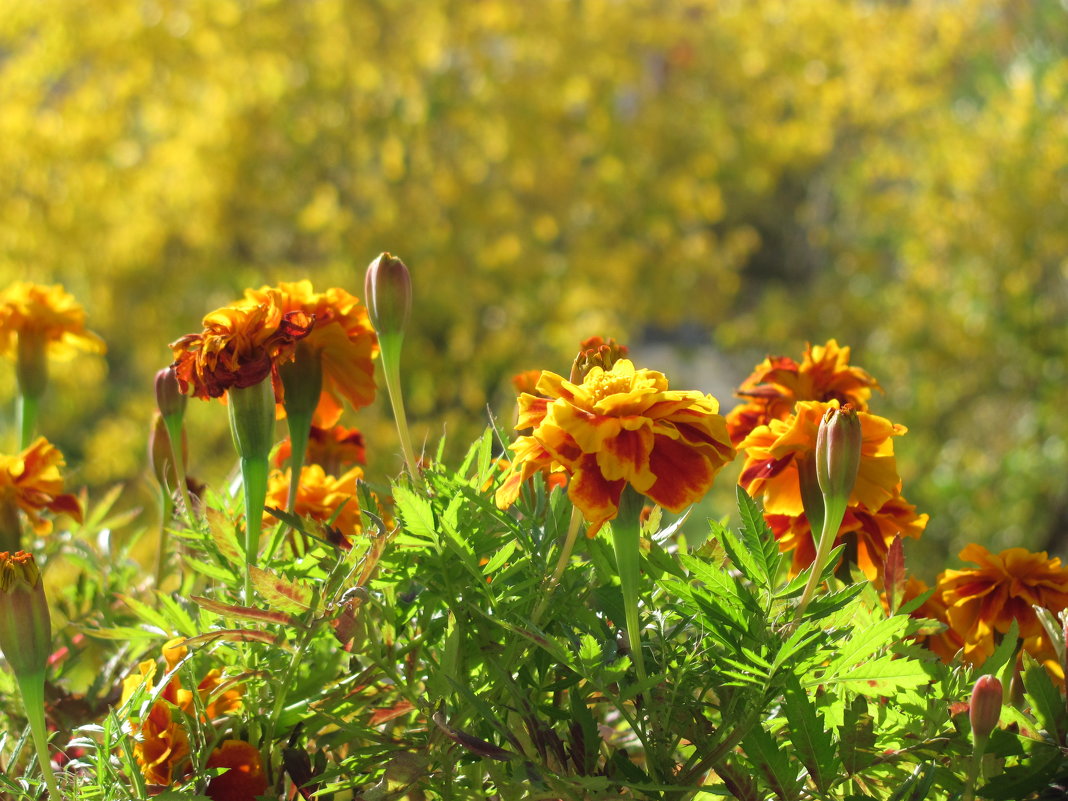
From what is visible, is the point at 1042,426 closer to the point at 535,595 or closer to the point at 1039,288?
the point at 1039,288

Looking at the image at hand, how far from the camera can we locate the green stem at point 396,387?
20.1 inches

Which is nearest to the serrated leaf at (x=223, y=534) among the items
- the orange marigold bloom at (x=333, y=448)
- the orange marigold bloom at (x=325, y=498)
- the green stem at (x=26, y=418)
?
the orange marigold bloom at (x=325, y=498)

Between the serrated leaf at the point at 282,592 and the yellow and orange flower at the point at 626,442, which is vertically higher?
the yellow and orange flower at the point at 626,442

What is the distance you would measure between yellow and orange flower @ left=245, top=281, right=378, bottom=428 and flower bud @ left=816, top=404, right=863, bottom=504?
0.76 feet

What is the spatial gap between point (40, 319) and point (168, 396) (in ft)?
0.72

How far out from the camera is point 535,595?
1.47 ft

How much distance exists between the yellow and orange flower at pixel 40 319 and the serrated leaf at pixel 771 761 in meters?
0.53

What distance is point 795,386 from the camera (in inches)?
24.5

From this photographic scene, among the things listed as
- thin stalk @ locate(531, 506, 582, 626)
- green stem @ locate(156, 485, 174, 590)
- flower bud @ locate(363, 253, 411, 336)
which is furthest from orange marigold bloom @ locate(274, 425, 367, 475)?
thin stalk @ locate(531, 506, 582, 626)

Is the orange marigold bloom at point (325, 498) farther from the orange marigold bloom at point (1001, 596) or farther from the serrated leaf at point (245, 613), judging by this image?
the orange marigold bloom at point (1001, 596)

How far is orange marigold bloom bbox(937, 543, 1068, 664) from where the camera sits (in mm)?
541

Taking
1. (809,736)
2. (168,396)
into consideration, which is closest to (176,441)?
(168,396)

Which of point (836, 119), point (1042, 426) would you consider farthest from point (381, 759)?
point (836, 119)

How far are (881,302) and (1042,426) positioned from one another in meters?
1.04
